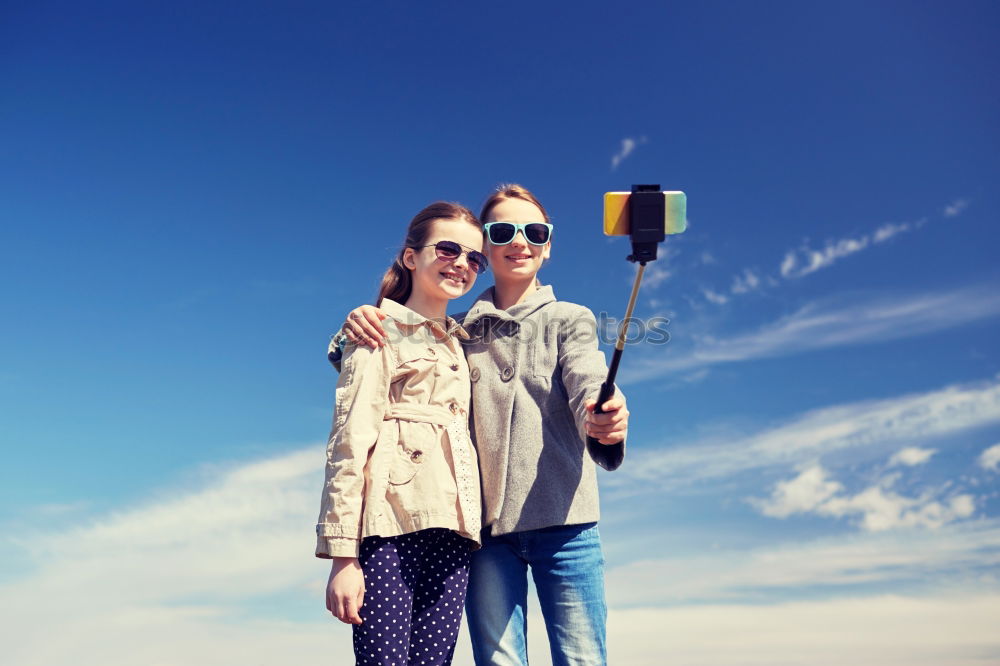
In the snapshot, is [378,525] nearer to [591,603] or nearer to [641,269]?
[591,603]

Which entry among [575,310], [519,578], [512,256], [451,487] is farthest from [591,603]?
[512,256]

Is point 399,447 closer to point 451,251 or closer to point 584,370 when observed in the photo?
point 584,370

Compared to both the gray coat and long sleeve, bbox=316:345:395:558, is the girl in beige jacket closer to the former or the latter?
long sleeve, bbox=316:345:395:558

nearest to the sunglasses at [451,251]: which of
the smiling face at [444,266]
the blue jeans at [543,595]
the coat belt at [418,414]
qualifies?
the smiling face at [444,266]

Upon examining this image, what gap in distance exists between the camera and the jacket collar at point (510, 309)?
4992mm

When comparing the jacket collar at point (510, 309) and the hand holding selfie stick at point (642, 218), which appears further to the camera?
the jacket collar at point (510, 309)

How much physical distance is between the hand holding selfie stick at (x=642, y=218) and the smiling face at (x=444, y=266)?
1744mm

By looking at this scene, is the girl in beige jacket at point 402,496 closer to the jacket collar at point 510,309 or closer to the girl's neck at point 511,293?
the jacket collar at point 510,309

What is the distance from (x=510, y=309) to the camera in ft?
16.5

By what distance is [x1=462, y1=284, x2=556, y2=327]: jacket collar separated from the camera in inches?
197

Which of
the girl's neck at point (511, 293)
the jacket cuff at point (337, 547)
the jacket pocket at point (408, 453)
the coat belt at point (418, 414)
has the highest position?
the girl's neck at point (511, 293)

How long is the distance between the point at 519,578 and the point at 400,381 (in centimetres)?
129

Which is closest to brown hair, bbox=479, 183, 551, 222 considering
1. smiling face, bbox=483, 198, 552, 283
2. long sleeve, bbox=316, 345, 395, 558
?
smiling face, bbox=483, 198, 552, 283

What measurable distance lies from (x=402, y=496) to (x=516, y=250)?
1729 mm
